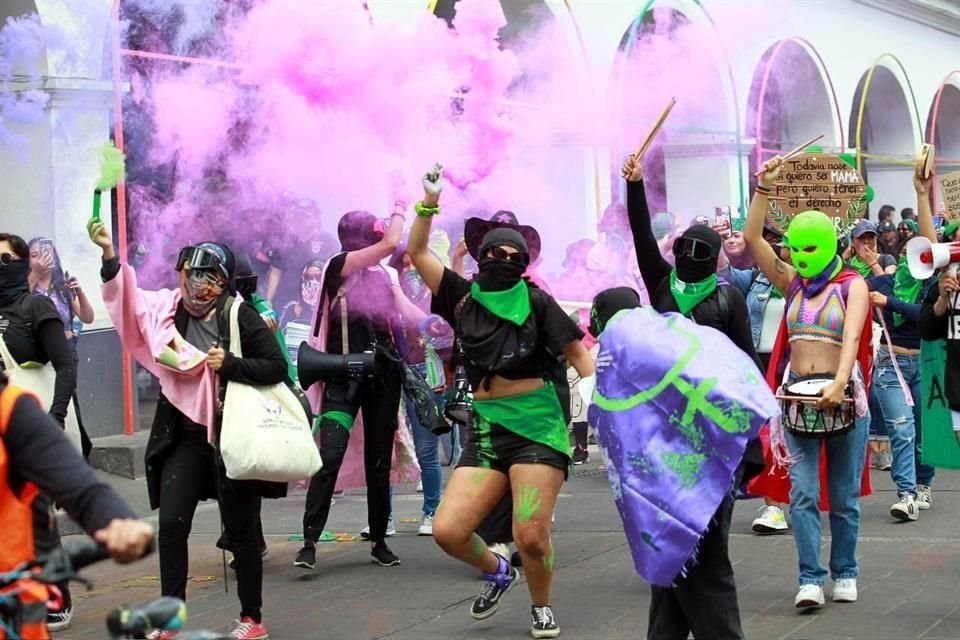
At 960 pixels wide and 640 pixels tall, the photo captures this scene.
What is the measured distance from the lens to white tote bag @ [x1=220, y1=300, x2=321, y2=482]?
20.6 feet

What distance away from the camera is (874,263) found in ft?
33.9

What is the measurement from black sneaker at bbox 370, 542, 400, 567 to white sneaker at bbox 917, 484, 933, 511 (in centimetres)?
357

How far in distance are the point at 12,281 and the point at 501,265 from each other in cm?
241

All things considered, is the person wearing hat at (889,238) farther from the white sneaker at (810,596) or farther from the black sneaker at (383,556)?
the white sneaker at (810,596)

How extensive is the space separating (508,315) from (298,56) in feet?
6.79

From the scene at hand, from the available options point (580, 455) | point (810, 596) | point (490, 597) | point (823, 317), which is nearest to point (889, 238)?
point (580, 455)

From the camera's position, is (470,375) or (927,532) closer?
(470,375)

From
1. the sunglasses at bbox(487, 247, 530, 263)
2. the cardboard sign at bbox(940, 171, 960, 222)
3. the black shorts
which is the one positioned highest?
the cardboard sign at bbox(940, 171, 960, 222)

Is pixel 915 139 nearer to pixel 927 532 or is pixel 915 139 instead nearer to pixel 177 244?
pixel 927 532

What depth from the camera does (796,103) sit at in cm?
2422

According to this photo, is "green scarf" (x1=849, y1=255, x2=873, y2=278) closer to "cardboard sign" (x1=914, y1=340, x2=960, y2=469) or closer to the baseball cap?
the baseball cap

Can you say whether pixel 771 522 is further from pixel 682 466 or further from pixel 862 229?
pixel 682 466

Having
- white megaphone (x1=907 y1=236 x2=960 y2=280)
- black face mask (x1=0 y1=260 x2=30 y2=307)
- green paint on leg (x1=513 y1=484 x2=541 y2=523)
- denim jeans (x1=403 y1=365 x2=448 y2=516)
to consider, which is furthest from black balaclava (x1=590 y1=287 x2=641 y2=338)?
denim jeans (x1=403 y1=365 x2=448 y2=516)

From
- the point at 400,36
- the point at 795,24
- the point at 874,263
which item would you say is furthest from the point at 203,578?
the point at 795,24
